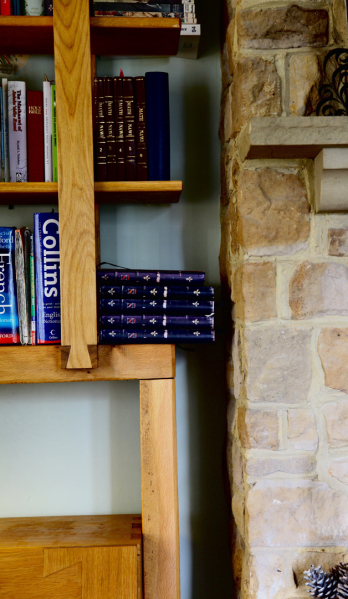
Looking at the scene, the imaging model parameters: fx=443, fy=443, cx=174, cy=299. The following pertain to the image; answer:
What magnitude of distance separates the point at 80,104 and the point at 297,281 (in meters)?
0.67

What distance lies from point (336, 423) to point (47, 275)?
30.8 inches

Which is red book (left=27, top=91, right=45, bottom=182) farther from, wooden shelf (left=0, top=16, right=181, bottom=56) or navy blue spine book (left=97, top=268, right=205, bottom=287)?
navy blue spine book (left=97, top=268, right=205, bottom=287)

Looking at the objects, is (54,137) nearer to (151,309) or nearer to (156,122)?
(156,122)

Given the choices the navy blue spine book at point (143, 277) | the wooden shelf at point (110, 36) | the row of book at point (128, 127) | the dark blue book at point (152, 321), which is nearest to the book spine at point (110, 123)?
the row of book at point (128, 127)

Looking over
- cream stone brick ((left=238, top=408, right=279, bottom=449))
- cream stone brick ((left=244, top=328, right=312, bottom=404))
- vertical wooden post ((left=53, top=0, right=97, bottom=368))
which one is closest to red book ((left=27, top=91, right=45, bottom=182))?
vertical wooden post ((left=53, top=0, right=97, bottom=368))

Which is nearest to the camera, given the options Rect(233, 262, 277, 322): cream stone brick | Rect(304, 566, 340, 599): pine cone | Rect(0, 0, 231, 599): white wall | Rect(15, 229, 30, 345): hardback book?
Rect(304, 566, 340, 599): pine cone

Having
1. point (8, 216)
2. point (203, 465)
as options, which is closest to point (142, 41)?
point (8, 216)

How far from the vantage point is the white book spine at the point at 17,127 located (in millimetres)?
1185

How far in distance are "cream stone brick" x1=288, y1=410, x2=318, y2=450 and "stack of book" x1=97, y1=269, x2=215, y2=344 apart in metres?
0.27

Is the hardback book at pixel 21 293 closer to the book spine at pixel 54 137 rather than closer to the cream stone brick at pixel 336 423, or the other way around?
the book spine at pixel 54 137

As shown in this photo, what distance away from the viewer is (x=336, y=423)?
101 cm

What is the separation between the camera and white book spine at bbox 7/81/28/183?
A: 118 cm

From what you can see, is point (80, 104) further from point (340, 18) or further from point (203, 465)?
point (203, 465)

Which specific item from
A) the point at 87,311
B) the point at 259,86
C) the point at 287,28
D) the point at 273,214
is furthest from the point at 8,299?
the point at 287,28
